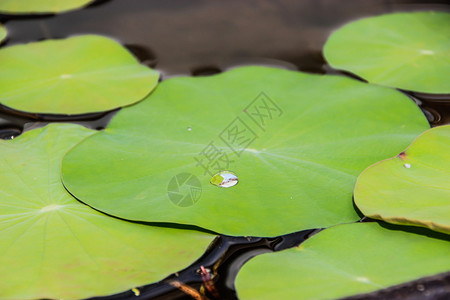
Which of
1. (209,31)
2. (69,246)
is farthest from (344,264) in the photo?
(209,31)

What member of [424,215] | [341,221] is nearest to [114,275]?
[341,221]

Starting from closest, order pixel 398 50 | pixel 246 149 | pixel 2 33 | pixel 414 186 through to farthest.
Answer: pixel 414 186 → pixel 246 149 → pixel 398 50 → pixel 2 33

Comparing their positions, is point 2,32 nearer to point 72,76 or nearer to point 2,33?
point 2,33

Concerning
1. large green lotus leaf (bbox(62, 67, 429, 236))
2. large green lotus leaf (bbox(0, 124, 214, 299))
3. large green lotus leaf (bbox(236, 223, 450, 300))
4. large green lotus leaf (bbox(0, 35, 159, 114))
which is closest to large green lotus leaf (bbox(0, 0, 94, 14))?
large green lotus leaf (bbox(0, 35, 159, 114))

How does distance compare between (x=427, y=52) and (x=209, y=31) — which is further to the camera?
(x=209, y=31)

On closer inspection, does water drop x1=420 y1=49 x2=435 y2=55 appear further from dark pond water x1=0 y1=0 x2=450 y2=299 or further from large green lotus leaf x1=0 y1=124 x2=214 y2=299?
large green lotus leaf x1=0 y1=124 x2=214 y2=299

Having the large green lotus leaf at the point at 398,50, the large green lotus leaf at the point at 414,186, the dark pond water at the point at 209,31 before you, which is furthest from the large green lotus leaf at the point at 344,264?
the large green lotus leaf at the point at 398,50
